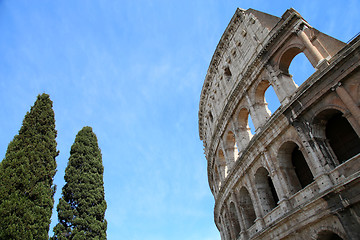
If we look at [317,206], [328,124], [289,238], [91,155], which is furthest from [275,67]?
[91,155]

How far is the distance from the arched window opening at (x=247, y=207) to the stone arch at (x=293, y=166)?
3.57 metres

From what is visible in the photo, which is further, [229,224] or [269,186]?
[229,224]

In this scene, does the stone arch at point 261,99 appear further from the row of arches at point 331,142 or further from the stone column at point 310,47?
the stone column at point 310,47

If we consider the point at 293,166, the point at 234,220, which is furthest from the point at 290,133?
the point at 234,220

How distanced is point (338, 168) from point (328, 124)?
2.34 m

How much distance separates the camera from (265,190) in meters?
12.2

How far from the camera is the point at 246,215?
13594 mm

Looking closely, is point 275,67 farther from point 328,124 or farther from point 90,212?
point 90,212

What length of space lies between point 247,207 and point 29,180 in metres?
11.0

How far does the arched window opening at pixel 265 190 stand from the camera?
1180cm

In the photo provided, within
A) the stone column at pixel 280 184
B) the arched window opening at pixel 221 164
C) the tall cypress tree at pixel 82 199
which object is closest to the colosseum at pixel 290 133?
the stone column at pixel 280 184

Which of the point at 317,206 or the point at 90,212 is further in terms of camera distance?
the point at 90,212

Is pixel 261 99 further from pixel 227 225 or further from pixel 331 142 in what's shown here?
pixel 227 225

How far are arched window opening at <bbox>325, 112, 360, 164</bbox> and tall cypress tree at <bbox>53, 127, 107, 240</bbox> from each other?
11.6 m
